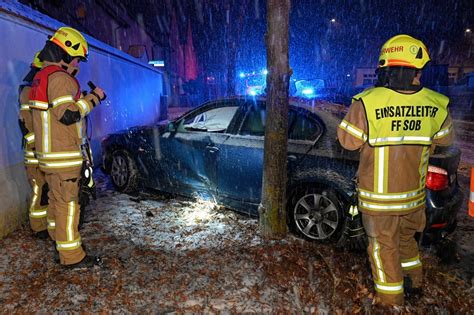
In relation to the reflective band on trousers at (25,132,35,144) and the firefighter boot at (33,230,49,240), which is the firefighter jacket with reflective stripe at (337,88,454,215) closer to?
the reflective band on trousers at (25,132,35,144)

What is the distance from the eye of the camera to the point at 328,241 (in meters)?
3.52

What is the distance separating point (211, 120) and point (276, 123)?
4.63 feet

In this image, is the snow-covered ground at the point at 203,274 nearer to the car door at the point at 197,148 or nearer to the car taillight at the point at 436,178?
the car door at the point at 197,148

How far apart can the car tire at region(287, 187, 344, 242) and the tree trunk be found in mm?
162

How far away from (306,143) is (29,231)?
3.26 meters

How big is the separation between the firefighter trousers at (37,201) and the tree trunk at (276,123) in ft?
7.70

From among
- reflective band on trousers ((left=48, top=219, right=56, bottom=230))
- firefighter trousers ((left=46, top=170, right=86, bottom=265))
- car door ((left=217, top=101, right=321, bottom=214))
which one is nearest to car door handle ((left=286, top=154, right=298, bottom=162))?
car door ((left=217, top=101, right=321, bottom=214))

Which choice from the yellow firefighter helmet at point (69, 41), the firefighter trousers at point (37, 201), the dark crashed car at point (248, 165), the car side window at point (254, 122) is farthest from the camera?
the car side window at point (254, 122)

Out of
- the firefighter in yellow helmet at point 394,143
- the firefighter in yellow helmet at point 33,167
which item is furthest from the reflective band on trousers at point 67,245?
the firefighter in yellow helmet at point 394,143

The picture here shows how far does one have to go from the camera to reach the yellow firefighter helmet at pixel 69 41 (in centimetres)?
299

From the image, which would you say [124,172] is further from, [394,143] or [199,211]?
[394,143]

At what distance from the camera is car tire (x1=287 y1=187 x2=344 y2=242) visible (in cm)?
344

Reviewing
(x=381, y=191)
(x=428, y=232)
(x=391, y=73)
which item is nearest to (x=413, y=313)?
(x=428, y=232)

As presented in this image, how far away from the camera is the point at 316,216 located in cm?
357
